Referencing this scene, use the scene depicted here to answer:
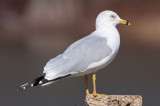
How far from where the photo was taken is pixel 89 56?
3.13 meters

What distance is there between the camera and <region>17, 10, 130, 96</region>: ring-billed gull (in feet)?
9.95

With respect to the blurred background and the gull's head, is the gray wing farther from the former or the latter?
the blurred background

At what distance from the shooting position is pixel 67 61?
10.1 feet

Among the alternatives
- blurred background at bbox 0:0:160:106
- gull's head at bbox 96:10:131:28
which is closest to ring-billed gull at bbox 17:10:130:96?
gull's head at bbox 96:10:131:28

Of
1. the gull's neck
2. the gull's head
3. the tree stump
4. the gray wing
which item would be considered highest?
the gull's head

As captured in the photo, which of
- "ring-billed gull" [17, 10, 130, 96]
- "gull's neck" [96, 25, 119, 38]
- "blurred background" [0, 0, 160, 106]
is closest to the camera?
"ring-billed gull" [17, 10, 130, 96]

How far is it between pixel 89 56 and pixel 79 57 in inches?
2.0

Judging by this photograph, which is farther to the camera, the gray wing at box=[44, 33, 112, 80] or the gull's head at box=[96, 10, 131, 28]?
the gull's head at box=[96, 10, 131, 28]

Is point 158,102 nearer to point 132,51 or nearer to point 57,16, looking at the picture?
point 132,51

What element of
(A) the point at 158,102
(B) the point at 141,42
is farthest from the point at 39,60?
(A) the point at 158,102

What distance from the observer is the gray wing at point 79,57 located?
→ 305 cm

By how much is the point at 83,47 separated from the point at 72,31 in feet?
17.8

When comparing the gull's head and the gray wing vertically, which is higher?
the gull's head

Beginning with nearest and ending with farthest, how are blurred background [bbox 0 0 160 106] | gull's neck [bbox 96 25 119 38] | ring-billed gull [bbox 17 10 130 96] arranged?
ring-billed gull [bbox 17 10 130 96]
gull's neck [bbox 96 25 119 38]
blurred background [bbox 0 0 160 106]
